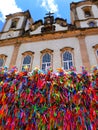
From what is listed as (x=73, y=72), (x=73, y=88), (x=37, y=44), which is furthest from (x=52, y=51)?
(x=73, y=88)

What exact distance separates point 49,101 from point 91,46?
Result: 7.30 meters

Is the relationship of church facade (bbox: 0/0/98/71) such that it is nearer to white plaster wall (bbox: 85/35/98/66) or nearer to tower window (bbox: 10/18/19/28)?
white plaster wall (bbox: 85/35/98/66)

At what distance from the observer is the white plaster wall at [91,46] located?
11.8m

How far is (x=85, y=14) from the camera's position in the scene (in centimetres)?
1833

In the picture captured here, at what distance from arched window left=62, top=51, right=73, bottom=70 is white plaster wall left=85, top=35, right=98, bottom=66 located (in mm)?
1547

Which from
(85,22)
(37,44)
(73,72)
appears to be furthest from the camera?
(85,22)

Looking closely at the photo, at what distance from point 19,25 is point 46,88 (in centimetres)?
1268

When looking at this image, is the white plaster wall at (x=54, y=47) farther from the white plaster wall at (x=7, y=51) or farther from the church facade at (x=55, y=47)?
the white plaster wall at (x=7, y=51)

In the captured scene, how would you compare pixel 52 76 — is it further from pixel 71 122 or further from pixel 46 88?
pixel 71 122

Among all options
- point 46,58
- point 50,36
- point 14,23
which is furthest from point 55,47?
point 14,23

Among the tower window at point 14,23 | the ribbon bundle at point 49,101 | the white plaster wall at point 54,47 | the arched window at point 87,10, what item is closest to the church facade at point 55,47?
the white plaster wall at point 54,47

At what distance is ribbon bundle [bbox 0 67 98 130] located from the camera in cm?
682

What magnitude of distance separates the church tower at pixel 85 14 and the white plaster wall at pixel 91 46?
251cm

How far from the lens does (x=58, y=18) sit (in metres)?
18.6
